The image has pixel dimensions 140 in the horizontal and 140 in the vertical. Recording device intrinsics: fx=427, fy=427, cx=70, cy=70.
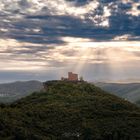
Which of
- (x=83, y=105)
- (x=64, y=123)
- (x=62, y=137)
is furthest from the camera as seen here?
(x=83, y=105)

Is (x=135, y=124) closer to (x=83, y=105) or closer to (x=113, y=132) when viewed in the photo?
(x=113, y=132)

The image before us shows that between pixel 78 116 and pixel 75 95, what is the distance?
3093 cm

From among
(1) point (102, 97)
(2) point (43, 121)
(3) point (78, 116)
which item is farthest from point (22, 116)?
(1) point (102, 97)

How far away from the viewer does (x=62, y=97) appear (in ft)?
642

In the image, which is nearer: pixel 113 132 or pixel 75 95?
pixel 113 132

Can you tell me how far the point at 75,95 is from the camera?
197 m

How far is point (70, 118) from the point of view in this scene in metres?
163

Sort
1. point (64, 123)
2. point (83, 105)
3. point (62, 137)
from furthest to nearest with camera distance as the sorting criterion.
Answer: point (83, 105), point (64, 123), point (62, 137)

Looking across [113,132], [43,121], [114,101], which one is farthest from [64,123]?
[114,101]

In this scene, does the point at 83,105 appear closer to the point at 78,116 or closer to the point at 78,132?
the point at 78,116

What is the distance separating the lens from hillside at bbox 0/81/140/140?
147500 millimetres

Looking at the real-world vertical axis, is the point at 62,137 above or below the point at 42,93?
below

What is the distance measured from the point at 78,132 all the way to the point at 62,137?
22.2ft

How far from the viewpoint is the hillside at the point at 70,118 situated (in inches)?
5807
